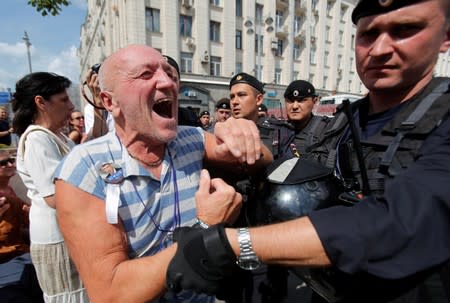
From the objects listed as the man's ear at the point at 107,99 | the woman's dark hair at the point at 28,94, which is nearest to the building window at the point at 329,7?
the woman's dark hair at the point at 28,94

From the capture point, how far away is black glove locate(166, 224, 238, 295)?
35.9 inches

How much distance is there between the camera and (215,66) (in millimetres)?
21359

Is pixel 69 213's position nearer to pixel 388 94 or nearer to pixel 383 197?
pixel 383 197

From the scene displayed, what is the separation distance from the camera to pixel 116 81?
1.37 meters

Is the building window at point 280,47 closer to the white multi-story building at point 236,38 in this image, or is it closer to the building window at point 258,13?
the white multi-story building at point 236,38

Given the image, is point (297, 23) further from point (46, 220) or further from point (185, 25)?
point (46, 220)

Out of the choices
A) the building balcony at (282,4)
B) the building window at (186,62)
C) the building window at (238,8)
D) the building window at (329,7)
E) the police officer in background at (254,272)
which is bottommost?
the police officer in background at (254,272)

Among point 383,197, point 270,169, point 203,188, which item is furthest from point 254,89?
point 383,197

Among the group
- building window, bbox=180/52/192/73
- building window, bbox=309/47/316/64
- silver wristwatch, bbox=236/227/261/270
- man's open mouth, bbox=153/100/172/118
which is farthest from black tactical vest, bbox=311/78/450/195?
building window, bbox=309/47/316/64

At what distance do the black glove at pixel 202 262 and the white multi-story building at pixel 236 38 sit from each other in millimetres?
18665

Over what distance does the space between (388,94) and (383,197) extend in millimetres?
692

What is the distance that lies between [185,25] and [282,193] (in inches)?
834

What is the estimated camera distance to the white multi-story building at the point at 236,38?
18.9 m

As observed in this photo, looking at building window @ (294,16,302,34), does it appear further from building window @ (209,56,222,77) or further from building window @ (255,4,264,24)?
building window @ (209,56,222,77)
